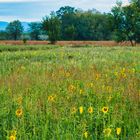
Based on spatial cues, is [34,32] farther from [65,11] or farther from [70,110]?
[70,110]

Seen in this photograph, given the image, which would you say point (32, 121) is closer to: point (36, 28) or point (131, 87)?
point (131, 87)

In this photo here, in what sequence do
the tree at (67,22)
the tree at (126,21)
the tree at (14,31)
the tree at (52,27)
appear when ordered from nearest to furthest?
1. the tree at (126,21)
2. the tree at (52,27)
3. the tree at (67,22)
4. the tree at (14,31)

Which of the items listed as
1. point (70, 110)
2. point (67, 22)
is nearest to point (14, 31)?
point (67, 22)

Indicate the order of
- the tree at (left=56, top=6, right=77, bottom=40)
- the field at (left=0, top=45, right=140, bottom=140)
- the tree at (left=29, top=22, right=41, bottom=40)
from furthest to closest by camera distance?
the tree at (left=29, top=22, right=41, bottom=40), the tree at (left=56, top=6, right=77, bottom=40), the field at (left=0, top=45, right=140, bottom=140)

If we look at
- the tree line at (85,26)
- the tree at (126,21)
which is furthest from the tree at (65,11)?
the tree at (126,21)

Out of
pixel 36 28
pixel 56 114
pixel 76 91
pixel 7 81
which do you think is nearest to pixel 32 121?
pixel 56 114

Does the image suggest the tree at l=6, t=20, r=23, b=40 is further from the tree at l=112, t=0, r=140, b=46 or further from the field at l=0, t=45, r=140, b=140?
the field at l=0, t=45, r=140, b=140

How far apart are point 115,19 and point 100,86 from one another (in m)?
48.3

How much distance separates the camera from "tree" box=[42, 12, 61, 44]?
7038cm

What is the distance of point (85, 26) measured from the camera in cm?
9138

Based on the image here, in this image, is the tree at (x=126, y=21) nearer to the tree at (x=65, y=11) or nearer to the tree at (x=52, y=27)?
→ the tree at (x=52, y=27)

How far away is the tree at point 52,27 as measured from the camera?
70375 millimetres

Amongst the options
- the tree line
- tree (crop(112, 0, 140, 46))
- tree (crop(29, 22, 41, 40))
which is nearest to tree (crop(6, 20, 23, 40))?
the tree line

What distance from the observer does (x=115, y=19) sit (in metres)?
54.9
